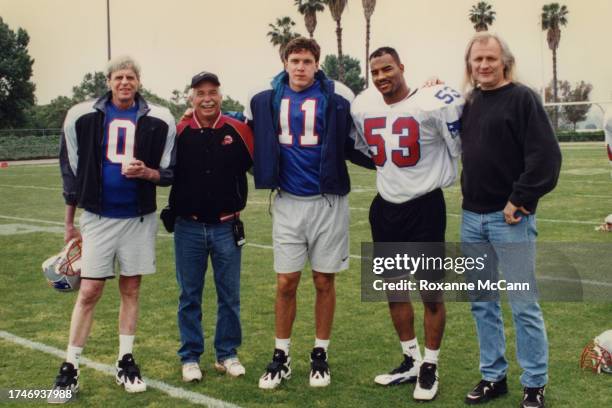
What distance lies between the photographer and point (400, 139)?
4.20 m

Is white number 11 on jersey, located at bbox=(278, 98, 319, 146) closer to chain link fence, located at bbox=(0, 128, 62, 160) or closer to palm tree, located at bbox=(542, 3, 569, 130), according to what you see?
chain link fence, located at bbox=(0, 128, 62, 160)

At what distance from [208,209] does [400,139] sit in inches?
49.3

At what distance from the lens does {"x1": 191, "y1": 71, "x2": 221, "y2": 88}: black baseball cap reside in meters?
4.48

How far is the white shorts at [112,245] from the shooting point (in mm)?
4277

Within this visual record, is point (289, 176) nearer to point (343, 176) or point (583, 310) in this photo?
point (343, 176)

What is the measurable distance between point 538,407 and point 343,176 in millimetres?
1686

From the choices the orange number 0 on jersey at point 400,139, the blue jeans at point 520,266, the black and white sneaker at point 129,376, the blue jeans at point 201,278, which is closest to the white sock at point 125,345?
the black and white sneaker at point 129,376

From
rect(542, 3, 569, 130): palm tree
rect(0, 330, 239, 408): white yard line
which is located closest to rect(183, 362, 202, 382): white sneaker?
rect(0, 330, 239, 408): white yard line

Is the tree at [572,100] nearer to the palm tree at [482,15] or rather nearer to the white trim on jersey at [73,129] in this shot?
the palm tree at [482,15]

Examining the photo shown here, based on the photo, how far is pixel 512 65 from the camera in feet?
12.7

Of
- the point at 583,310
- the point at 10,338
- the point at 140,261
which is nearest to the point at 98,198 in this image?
the point at 140,261

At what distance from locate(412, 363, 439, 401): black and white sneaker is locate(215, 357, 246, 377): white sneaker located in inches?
44.0

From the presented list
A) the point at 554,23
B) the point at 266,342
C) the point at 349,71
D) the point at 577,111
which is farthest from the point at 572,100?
the point at 266,342

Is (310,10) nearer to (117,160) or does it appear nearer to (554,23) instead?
(554,23)
